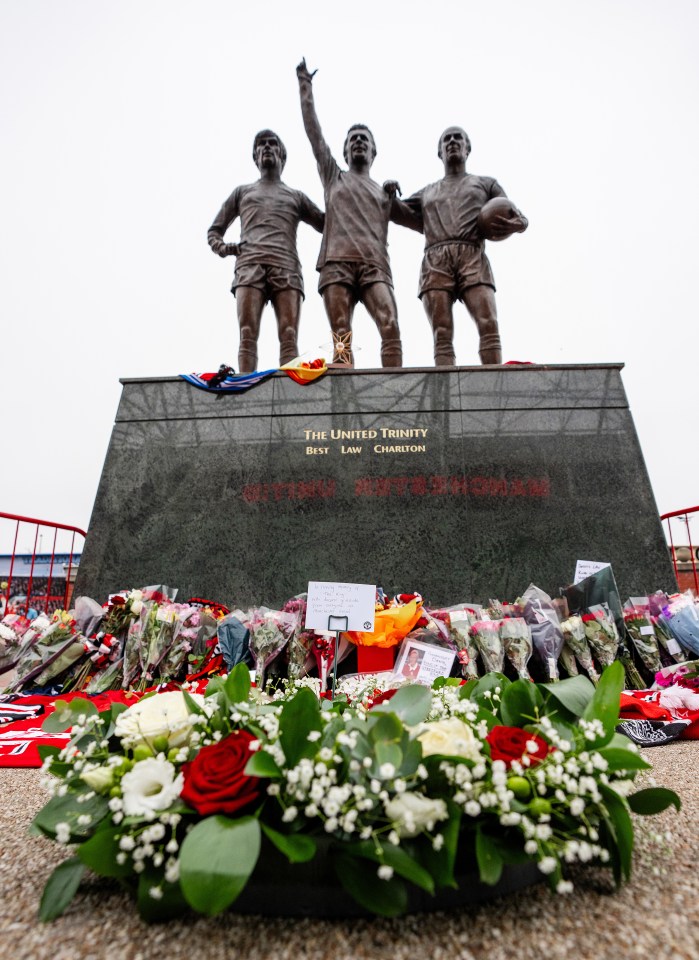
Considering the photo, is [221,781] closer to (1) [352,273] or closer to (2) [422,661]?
(2) [422,661]

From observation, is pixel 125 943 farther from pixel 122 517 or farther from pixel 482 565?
pixel 122 517

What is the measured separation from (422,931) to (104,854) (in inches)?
25.4

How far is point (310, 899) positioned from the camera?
1183mm

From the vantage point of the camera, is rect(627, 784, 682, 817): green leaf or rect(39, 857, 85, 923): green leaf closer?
rect(39, 857, 85, 923): green leaf

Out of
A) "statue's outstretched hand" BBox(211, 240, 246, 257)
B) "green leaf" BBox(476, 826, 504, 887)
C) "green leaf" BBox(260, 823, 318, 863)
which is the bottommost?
"green leaf" BBox(476, 826, 504, 887)

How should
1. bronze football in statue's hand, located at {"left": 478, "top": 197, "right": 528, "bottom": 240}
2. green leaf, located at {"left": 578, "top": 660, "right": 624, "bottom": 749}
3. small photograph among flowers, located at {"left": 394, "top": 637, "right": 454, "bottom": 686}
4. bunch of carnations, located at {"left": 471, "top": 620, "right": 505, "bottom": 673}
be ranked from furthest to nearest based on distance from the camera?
bronze football in statue's hand, located at {"left": 478, "top": 197, "right": 528, "bottom": 240} → bunch of carnations, located at {"left": 471, "top": 620, "right": 505, "bottom": 673} → small photograph among flowers, located at {"left": 394, "top": 637, "right": 454, "bottom": 686} → green leaf, located at {"left": 578, "top": 660, "right": 624, "bottom": 749}

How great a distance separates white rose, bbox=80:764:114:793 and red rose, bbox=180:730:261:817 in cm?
19

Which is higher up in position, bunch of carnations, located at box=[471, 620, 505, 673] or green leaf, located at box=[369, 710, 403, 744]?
bunch of carnations, located at box=[471, 620, 505, 673]

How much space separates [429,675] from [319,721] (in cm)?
212

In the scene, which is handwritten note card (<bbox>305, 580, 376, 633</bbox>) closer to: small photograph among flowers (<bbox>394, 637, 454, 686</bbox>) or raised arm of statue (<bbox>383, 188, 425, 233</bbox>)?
small photograph among flowers (<bbox>394, 637, 454, 686</bbox>)

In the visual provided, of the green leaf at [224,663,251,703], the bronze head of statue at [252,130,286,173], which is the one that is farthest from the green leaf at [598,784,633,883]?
the bronze head of statue at [252,130,286,173]

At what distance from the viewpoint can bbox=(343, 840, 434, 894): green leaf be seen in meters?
1.00

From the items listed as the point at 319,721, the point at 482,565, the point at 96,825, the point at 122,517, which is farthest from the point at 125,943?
the point at 122,517

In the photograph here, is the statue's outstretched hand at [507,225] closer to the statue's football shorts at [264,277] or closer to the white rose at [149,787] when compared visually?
the statue's football shorts at [264,277]
